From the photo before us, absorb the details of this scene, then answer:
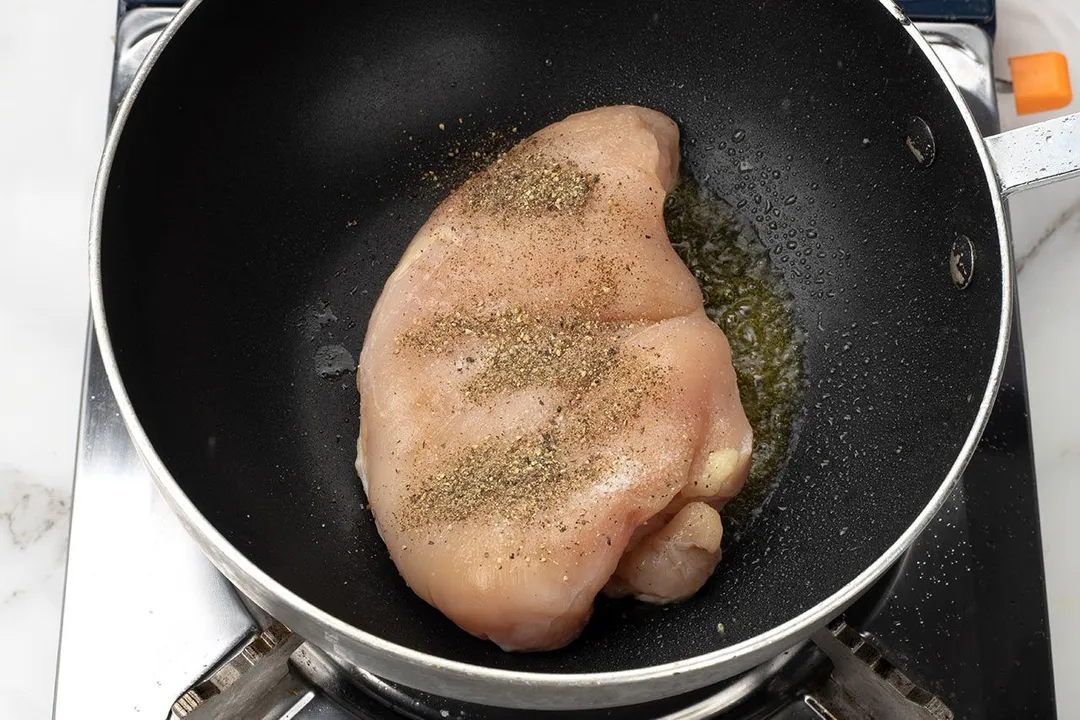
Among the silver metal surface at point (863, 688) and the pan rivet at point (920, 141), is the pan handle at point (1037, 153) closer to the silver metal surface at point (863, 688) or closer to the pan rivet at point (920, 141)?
the pan rivet at point (920, 141)

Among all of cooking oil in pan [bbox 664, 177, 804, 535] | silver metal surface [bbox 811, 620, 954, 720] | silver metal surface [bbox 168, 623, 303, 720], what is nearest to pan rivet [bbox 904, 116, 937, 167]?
cooking oil in pan [bbox 664, 177, 804, 535]

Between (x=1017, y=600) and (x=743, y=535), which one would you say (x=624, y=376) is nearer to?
(x=743, y=535)

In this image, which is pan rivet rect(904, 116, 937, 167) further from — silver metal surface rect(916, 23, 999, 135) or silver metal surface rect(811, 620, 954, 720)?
silver metal surface rect(811, 620, 954, 720)

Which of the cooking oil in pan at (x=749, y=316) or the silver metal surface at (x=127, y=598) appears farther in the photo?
the cooking oil in pan at (x=749, y=316)

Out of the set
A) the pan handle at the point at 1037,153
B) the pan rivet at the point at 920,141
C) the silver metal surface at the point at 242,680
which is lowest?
the silver metal surface at the point at 242,680

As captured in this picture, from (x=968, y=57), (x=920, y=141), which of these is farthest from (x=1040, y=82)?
(x=920, y=141)

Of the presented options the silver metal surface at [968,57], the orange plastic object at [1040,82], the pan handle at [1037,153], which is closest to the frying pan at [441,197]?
the pan handle at [1037,153]

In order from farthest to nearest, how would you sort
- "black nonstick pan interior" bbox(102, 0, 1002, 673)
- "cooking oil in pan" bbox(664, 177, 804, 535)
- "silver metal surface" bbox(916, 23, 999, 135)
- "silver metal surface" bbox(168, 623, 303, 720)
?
"silver metal surface" bbox(916, 23, 999, 135) < "cooking oil in pan" bbox(664, 177, 804, 535) < "black nonstick pan interior" bbox(102, 0, 1002, 673) < "silver metal surface" bbox(168, 623, 303, 720)
